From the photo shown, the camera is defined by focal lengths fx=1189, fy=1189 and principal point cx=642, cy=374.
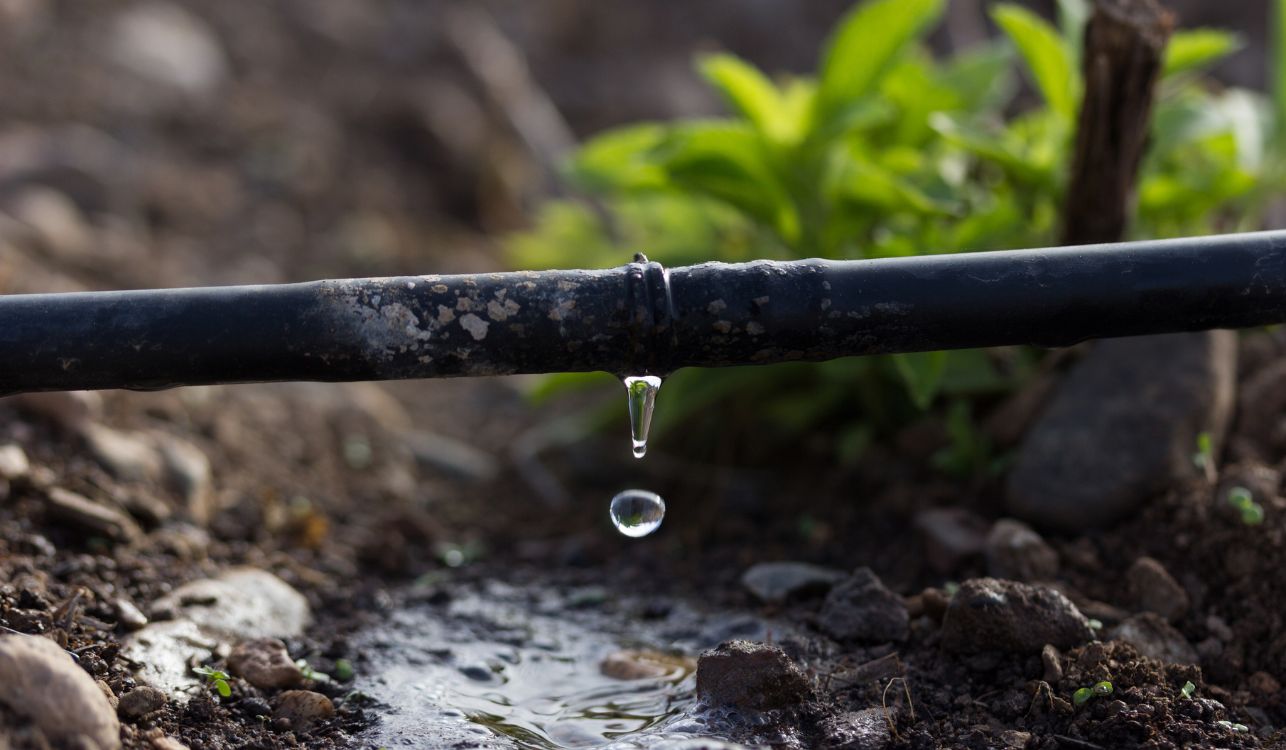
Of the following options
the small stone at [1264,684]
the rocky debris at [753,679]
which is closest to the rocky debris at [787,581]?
the rocky debris at [753,679]

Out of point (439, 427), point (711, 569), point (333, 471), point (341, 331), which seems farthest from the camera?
point (439, 427)

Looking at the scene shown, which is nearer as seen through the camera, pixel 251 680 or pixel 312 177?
pixel 251 680

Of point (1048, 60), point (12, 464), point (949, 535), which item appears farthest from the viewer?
point (1048, 60)

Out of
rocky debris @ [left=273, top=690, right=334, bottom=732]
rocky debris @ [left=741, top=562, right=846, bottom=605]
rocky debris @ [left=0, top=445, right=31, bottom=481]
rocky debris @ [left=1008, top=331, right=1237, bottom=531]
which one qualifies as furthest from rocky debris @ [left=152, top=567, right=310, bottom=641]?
rocky debris @ [left=1008, top=331, right=1237, bottom=531]

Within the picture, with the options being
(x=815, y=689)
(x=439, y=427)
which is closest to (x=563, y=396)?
(x=439, y=427)

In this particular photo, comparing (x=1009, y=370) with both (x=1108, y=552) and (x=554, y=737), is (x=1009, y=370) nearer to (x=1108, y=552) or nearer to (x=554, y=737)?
(x=1108, y=552)

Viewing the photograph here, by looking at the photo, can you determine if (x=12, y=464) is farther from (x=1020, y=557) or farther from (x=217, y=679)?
(x=1020, y=557)

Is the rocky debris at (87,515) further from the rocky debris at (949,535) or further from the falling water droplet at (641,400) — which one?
the rocky debris at (949,535)

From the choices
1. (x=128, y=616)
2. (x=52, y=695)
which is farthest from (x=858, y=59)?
(x=52, y=695)
